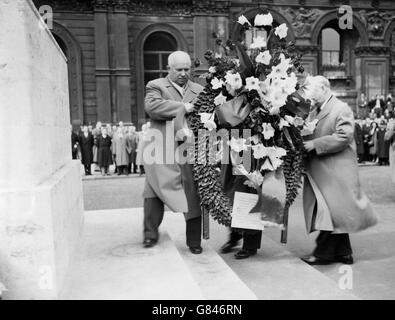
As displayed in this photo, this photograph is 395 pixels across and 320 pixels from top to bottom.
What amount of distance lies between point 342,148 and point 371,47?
2056cm

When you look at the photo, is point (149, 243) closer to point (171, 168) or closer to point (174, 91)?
point (171, 168)

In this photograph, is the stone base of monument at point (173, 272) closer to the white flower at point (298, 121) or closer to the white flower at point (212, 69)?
the white flower at point (298, 121)

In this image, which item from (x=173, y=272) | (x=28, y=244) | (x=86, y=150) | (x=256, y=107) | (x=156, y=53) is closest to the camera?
(x=28, y=244)

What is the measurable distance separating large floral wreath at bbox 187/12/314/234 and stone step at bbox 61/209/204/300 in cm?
67

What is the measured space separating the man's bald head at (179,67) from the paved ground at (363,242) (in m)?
1.86

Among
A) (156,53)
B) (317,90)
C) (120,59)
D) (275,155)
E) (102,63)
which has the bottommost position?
(275,155)

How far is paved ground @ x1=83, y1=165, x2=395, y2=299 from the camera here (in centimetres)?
401

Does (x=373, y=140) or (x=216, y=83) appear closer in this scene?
(x=216, y=83)

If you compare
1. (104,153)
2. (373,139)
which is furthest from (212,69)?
(373,139)

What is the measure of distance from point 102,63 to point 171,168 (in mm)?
16945

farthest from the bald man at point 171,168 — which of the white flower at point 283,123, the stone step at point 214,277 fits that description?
the white flower at point 283,123

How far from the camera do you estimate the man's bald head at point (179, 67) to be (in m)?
4.34

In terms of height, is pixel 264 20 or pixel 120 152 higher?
pixel 264 20

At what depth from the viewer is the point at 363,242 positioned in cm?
544
